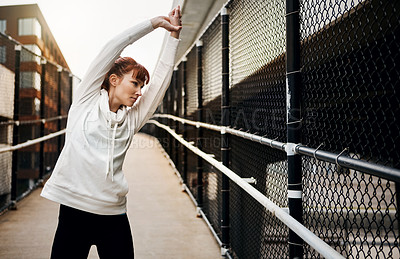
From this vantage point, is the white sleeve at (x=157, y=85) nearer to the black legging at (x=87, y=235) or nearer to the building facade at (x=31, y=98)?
the black legging at (x=87, y=235)

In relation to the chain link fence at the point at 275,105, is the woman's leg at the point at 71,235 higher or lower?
lower

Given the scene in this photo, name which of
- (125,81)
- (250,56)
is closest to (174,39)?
(125,81)

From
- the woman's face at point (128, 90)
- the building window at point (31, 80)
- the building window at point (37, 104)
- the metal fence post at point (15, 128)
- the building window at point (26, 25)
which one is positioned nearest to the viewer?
the woman's face at point (128, 90)

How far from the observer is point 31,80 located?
660 cm

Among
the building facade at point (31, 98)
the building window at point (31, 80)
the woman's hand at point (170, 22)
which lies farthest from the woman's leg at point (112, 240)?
the building window at point (31, 80)

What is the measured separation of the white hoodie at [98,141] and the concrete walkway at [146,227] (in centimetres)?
185

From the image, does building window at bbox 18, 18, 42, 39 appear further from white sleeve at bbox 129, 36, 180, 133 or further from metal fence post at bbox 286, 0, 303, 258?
metal fence post at bbox 286, 0, 303, 258

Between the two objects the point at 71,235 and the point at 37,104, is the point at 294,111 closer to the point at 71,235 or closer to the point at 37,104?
the point at 71,235

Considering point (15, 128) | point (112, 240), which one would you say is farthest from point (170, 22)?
point (15, 128)

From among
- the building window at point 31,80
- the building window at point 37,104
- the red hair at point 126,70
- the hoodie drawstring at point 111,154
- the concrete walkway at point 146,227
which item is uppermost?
the building window at point 31,80

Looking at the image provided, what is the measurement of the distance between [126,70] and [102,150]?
462 millimetres

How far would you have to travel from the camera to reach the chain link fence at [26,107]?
17.5ft

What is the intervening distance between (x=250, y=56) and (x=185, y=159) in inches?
146

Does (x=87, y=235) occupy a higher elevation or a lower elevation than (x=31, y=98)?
lower
